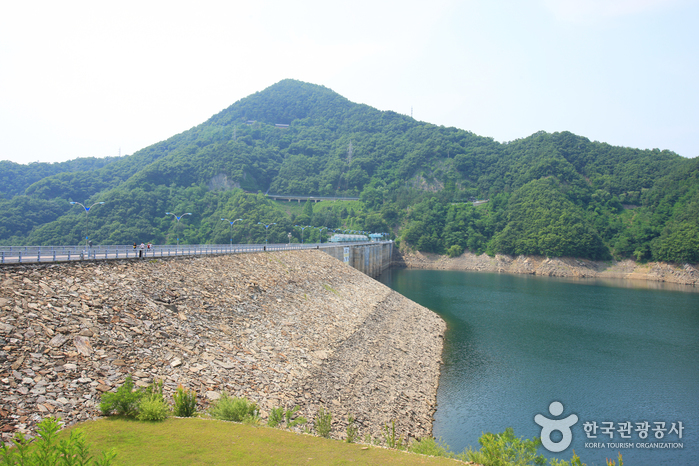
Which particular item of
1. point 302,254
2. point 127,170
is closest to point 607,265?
point 302,254

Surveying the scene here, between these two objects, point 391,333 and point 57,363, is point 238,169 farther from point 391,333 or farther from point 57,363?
point 57,363

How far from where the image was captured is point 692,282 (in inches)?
3890

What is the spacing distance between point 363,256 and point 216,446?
8107cm

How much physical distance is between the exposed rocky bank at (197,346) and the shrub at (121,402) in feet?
2.83

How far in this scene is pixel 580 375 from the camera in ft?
109

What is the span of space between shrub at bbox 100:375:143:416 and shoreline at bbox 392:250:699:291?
→ 370 feet

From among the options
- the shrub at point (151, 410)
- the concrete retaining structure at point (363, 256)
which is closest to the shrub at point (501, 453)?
the shrub at point (151, 410)

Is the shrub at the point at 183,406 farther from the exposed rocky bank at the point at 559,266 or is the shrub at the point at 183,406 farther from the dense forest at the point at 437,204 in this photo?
the exposed rocky bank at the point at 559,266

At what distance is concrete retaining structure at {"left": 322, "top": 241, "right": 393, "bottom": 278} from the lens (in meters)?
75.5

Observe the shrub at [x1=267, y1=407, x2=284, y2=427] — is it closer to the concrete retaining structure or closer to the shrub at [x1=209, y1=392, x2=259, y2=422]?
the shrub at [x1=209, y1=392, x2=259, y2=422]

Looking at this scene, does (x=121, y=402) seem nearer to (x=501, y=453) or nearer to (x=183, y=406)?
(x=183, y=406)

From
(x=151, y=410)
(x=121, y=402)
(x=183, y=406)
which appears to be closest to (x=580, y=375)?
(x=183, y=406)

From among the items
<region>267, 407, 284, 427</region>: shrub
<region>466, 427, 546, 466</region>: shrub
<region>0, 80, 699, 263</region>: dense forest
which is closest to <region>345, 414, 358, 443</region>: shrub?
<region>267, 407, 284, 427</region>: shrub

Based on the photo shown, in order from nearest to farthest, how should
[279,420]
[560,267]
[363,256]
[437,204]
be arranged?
[279,420], [363,256], [560,267], [437,204]
